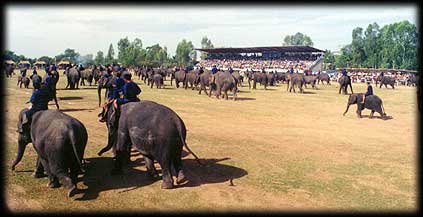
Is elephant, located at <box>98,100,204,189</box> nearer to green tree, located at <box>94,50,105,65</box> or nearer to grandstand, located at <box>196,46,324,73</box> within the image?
grandstand, located at <box>196,46,324,73</box>

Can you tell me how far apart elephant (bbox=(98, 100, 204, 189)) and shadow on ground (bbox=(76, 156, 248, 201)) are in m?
0.29

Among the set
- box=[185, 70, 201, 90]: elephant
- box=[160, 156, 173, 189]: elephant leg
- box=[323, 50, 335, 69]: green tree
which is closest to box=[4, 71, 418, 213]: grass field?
box=[160, 156, 173, 189]: elephant leg

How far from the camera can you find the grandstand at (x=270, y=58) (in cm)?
7481

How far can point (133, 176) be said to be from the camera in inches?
369

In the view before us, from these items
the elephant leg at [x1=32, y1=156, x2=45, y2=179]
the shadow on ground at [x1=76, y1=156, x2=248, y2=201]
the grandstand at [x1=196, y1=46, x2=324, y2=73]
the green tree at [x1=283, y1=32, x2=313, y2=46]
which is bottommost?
the shadow on ground at [x1=76, y1=156, x2=248, y2=201]

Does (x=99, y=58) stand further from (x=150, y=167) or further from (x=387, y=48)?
(x=150, y=167)

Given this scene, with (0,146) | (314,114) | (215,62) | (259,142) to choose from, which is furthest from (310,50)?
(0,146)

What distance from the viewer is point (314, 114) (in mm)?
20859

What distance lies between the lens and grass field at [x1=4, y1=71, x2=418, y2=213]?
306 inches

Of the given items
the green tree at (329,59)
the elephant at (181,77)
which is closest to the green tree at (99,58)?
the green tree at (329,59)

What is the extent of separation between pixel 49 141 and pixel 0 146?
3.48m

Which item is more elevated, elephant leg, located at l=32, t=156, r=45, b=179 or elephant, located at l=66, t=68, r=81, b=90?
elephant, located at l=66, t=68, r=81, b=90

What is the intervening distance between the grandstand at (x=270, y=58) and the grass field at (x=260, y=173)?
184 ft

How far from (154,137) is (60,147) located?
5.92 feet
